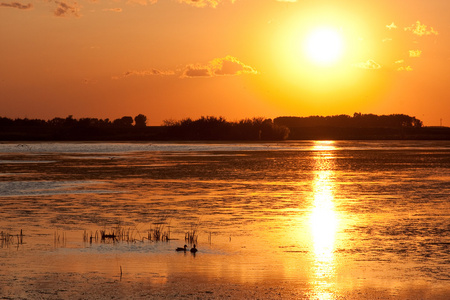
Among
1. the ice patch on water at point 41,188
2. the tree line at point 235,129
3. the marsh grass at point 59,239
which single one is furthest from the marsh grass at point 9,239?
the tree line at point 235,129

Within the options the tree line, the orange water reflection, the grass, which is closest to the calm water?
the orange water reflection

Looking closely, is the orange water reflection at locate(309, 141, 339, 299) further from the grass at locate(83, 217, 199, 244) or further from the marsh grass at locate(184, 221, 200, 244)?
the grass at locate(83, 217, 199, 244)

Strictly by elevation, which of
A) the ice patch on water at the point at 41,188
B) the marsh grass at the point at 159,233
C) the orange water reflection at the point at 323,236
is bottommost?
the ice patch on water at the point at 41,188

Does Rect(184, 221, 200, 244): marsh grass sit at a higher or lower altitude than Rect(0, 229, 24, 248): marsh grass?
higher

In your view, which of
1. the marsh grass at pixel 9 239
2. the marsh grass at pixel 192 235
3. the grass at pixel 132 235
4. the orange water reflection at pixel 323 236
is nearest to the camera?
the orange water reflection at pixel 323 236

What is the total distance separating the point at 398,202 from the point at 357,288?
1507 cm

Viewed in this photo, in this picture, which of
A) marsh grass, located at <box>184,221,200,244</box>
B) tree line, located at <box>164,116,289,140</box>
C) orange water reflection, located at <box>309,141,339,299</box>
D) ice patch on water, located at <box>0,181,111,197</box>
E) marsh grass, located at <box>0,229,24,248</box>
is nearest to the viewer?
orange water reflection, located at <box>309,141,339,299</box>

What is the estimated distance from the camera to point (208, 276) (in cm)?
1455

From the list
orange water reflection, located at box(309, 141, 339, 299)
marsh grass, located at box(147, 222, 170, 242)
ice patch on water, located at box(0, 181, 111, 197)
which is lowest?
ice patch on water, located at box(0, 181, 111, 197)

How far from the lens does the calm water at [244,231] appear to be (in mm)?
14617

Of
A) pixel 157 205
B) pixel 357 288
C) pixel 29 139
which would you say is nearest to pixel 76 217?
pixel 157 205

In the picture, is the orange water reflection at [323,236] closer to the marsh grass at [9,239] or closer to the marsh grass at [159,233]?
the marsh grass at [159,233]

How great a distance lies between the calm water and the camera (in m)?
14.6

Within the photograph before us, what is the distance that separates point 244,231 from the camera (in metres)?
20.4
